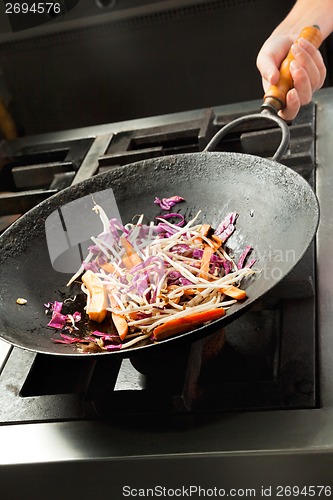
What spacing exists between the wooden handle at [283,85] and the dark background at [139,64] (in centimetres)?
98

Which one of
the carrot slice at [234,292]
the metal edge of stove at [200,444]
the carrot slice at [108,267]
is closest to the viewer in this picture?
the metal edge of stove at [200,444]

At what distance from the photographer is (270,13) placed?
7.61ft

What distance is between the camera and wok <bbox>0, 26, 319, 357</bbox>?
0.94 meters

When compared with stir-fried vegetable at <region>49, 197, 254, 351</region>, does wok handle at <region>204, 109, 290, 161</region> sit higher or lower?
higher

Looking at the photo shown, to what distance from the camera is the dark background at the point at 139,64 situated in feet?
7.75

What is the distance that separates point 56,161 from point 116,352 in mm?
987

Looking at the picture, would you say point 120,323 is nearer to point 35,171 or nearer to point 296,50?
point 296,50

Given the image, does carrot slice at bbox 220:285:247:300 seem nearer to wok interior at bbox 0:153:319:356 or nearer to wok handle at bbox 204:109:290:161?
wok interior at bbox 0:153:319:356

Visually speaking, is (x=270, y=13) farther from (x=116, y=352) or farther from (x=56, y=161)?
(x=116, y=352)

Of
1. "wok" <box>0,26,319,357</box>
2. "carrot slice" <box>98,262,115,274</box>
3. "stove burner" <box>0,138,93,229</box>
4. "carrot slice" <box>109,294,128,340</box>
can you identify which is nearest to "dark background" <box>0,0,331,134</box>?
"stove burner" <box>0,138,93,229</box>

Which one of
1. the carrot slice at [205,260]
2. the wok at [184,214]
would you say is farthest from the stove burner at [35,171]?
the carrot slice at [205,260]

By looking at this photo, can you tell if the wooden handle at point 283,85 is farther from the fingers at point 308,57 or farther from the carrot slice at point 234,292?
the carrot slice at point 234,292

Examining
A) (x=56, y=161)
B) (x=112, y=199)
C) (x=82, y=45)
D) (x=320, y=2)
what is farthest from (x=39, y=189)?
(x=82, y=45)

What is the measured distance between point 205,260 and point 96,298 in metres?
0.17
